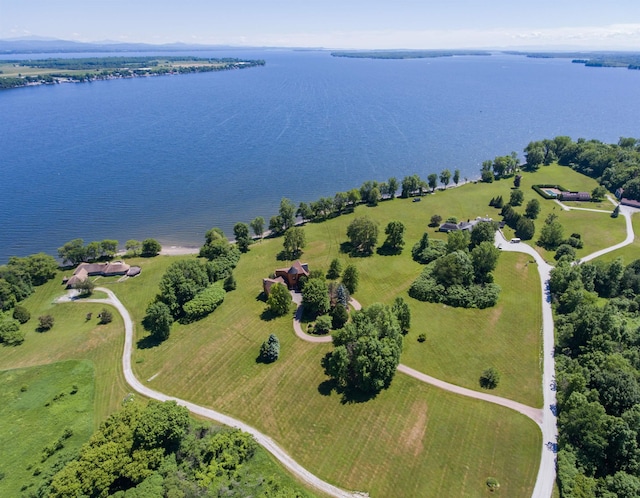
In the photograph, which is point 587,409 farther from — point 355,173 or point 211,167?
point 211,167

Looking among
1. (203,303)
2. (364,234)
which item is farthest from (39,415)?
(364,234)

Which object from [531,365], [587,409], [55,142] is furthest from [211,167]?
[587,409]

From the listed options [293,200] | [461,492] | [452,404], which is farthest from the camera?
[293,200]

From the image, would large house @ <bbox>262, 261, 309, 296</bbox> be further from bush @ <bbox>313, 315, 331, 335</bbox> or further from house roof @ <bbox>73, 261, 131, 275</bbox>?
house roof @ <bbox>73, 261, 131, 275</bbox>

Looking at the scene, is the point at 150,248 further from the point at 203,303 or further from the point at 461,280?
the point at 461,280

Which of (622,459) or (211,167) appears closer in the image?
(622,459)

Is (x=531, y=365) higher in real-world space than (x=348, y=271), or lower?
→ lower
